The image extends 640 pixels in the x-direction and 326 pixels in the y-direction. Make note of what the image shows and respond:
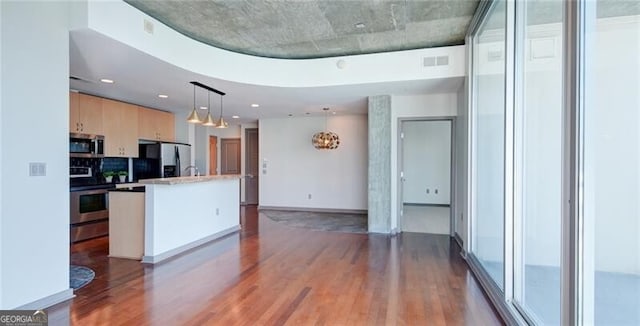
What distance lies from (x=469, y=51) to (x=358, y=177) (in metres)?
4.38

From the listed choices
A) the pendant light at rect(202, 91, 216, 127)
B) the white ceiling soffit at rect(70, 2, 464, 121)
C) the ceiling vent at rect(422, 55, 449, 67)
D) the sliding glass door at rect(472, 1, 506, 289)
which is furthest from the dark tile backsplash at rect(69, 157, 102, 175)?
the sliding glass door at rect(472, 1, 506, 289)

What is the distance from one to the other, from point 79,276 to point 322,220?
176 inches

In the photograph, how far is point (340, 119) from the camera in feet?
27.1

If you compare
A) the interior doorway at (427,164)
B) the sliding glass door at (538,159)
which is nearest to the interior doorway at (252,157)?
the interior doorway at (427,164)

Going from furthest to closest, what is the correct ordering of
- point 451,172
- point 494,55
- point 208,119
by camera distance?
point 451,172
point 208,119
point 494,55

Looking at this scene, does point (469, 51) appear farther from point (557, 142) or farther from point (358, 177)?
point (358, 177)

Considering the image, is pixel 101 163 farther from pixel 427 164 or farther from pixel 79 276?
pixel 427 164

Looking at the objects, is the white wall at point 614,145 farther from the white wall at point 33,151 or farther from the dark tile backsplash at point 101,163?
the dark tile backsplash at point 101,163

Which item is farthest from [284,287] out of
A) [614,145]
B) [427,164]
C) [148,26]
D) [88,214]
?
[427,164]

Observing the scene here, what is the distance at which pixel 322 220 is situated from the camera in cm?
720

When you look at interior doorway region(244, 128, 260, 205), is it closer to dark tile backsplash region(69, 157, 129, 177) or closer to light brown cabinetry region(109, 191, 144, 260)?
dark tile backsplash region(69, 157, 129, 177)

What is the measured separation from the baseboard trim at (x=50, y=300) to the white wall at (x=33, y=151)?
0.03 ft

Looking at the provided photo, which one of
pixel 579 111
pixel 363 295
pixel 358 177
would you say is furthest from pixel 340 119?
pixel 579 111

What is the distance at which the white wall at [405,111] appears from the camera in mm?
5738
